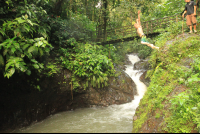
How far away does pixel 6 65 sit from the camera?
13.9 feet

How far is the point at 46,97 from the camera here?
6977 millimetres

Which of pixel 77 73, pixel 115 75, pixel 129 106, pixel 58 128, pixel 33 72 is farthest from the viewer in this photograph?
pixel 115 75

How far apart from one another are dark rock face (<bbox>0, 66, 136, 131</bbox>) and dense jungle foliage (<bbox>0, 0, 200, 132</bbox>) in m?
0.43

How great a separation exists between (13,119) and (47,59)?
135 inches

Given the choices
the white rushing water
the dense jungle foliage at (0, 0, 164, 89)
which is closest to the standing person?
the dense jungle foliage at (0, 0, 164, 89)

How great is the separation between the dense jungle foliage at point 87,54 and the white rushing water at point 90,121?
61.9 inches

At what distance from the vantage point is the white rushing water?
555cm

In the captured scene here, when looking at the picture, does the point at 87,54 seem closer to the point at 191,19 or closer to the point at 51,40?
the point at 51,40

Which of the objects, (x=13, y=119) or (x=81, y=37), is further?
(x=81, y=37)

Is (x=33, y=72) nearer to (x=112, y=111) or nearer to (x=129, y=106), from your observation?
(x=112, y=111)

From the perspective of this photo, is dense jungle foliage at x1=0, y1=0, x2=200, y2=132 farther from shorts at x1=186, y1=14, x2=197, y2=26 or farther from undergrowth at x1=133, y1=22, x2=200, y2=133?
shorts at x1=186, y1=14, x2=197, y2=26

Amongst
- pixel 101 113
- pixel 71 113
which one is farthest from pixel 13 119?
pixel 101 113

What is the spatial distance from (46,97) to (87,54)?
388 cm

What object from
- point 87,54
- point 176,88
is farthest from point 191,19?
point 87,54
